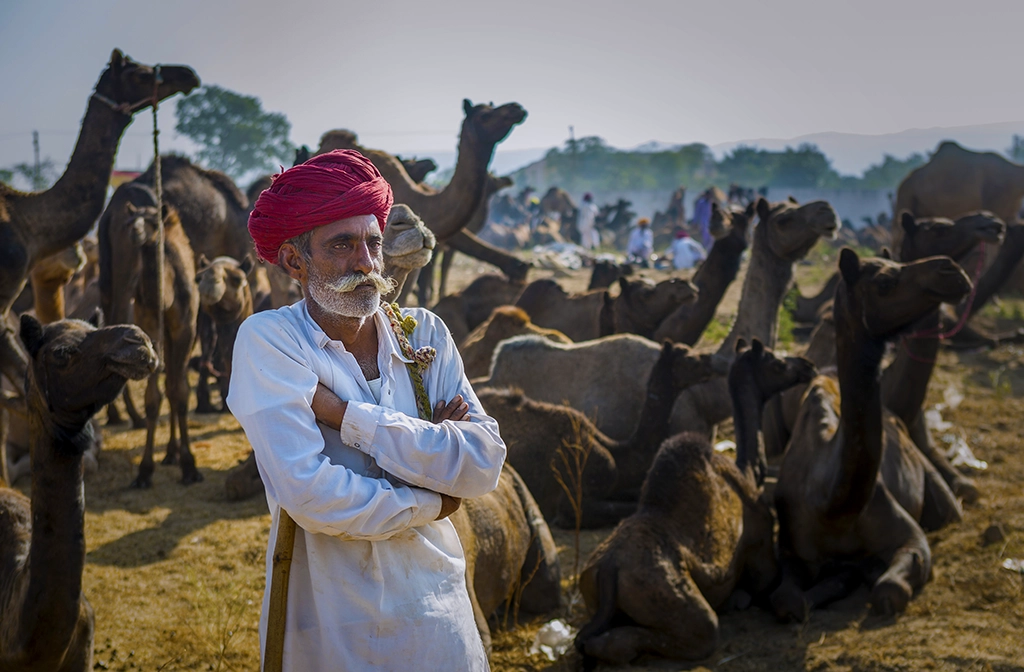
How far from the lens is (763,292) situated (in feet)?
26.8

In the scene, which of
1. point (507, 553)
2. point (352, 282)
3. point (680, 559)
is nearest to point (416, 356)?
point (352, 282)

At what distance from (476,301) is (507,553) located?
7703mm

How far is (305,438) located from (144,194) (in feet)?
22.5

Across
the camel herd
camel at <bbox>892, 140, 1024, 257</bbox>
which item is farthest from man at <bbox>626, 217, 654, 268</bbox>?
the camel herd

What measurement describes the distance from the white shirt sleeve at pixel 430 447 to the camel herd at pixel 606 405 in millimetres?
1500

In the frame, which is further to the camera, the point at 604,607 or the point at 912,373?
the point at 912,373

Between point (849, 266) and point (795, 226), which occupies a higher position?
point (795, 226)

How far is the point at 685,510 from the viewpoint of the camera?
4.87 meters

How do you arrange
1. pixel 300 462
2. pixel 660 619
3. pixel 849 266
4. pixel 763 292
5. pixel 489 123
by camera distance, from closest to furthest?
pixel 300 462 → pixel 660 619 → pixel 849 266 → pixel 763 292 → pixel 489 123

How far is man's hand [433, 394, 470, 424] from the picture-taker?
260cm

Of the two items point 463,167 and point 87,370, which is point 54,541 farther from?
point 463,167

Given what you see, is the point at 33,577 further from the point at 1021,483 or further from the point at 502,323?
the point at 1021,483

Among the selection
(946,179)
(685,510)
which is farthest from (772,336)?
(946,179)

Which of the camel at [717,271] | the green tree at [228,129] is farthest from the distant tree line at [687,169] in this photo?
the camel at [717,271]
